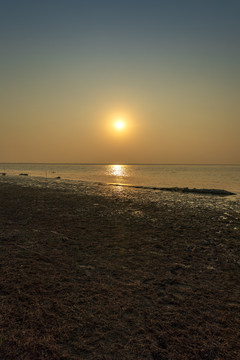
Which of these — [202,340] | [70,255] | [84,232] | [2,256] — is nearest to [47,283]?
[70,255]

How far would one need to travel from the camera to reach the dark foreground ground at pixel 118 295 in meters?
3.61

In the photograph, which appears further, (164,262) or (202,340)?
(164,262)

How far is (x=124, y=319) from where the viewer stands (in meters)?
4.26

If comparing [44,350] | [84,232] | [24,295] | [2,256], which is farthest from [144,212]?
[44,350]

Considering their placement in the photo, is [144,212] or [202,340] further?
[144,212]

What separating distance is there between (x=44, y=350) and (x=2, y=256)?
4228 millimetres

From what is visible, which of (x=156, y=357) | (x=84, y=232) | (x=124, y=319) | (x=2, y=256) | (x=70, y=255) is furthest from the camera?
(x=84, y=232)

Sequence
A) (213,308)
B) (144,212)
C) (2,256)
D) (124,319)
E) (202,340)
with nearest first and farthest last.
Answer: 1. (202,340)
2. (124,319)
3. (213,308)
4. (2,256)
5. (144,212)

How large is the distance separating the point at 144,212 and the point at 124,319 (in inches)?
442

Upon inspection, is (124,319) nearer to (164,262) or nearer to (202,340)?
(202,340)

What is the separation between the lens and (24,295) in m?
4.85

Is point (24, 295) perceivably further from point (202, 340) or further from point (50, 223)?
point (50, 223)

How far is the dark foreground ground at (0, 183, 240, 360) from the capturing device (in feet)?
11.8

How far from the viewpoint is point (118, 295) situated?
5043 mm
